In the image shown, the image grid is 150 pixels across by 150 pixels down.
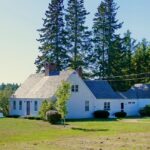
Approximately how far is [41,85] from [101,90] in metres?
8.69

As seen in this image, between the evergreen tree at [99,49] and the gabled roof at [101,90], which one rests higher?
the evergreen tree at [99,49]

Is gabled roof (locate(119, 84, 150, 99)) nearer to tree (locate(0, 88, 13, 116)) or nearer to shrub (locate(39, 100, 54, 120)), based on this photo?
tree (locate(0, 88, 13, 116))

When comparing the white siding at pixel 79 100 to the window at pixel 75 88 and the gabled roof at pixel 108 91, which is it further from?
the gabled roof at pixel 108 91

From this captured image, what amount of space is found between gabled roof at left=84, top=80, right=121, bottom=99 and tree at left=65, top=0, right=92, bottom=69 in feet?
29.9

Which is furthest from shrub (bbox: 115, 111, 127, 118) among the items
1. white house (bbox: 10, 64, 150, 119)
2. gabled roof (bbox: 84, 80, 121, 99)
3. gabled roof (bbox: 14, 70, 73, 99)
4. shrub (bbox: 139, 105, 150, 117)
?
gabled roof (bbox: 14, 70, 73, 99)

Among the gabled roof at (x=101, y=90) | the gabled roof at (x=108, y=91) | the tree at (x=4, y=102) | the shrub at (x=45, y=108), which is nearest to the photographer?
the shrub at (x=45, y=108)

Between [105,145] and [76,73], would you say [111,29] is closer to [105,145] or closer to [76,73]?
[76,73]

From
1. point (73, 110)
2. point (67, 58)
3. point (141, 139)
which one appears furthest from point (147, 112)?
point (141, 139)

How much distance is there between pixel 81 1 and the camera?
255 ft

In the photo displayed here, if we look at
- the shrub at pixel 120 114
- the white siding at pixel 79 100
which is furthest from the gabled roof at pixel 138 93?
the white siding at pixel 79 100

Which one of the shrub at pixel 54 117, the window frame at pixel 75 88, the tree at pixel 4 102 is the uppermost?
the window frame at pixel 75 88

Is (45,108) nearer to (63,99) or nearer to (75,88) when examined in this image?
(75,88)

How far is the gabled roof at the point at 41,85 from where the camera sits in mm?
59459

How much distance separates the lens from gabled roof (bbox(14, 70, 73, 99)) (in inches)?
2341
